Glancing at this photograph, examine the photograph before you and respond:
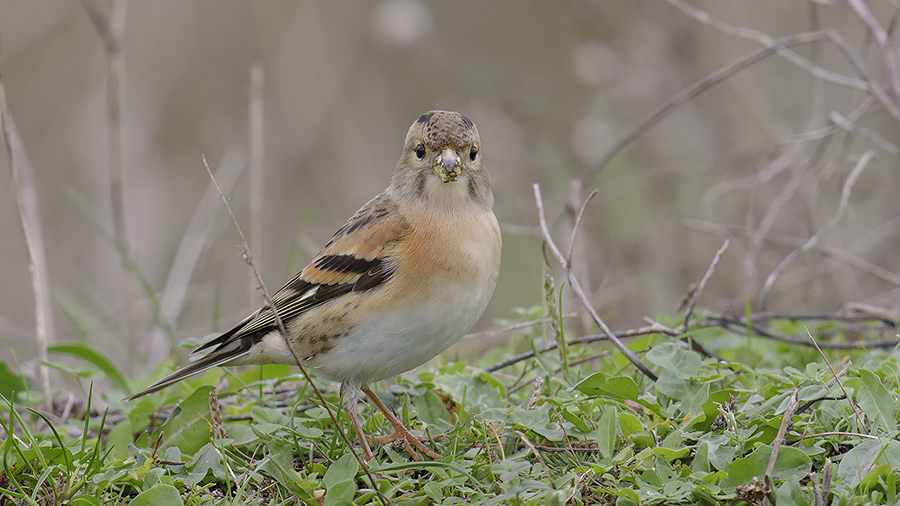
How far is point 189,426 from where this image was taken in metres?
3.74

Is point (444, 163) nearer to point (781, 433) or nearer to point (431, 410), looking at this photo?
point (431, 410)

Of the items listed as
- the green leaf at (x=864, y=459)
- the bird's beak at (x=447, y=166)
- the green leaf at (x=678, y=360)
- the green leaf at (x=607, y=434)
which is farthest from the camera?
the bird's beak at (x=447, y=166)

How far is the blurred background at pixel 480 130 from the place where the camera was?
7.30m

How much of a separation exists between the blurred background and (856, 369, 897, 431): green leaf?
2885 millimetres

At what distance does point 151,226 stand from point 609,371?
5867 mm

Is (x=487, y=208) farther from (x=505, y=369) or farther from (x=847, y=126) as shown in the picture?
(x=847, y=126)

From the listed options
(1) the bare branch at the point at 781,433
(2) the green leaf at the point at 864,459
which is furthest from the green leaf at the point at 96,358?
(2) the green leaf at the point at 864,459

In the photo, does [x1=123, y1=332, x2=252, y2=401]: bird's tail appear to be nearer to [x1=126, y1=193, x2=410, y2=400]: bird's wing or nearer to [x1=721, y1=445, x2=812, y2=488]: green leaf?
[x1=126, y1=193, x2=410, y2=400]: bird's wing

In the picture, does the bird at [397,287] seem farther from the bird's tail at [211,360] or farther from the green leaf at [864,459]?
the green leaf at [864,459]

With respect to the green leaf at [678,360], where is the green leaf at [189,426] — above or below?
above

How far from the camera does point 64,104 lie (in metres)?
9.64

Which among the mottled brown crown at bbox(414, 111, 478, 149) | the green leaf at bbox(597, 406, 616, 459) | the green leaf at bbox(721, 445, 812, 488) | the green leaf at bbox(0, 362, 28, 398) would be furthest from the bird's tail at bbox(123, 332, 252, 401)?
the green leaf at bbox(721, 445, 812, 488)

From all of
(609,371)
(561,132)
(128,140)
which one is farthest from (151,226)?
(609,371)

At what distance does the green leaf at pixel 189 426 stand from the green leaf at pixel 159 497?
63 cm
